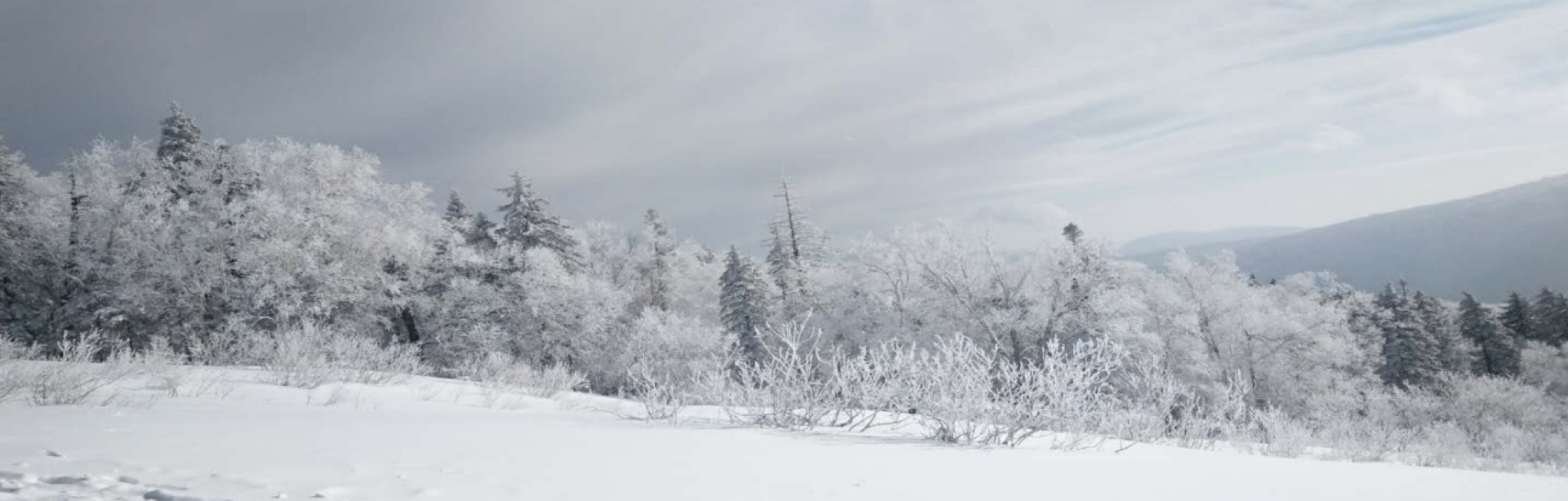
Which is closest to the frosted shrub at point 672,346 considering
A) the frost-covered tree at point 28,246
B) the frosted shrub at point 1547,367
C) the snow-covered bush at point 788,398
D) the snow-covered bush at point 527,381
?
the snow-covered bush at point 527,381

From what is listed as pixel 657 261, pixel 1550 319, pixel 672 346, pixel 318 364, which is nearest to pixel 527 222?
pixel 672 346

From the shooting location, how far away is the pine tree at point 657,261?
4497 centimetres

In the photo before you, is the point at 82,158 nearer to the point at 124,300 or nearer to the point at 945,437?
the point at 124,300

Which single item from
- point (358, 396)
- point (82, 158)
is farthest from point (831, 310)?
point (82, 158)

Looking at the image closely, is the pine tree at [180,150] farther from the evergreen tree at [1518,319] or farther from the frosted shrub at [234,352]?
the evergreen tree at [1518,319]

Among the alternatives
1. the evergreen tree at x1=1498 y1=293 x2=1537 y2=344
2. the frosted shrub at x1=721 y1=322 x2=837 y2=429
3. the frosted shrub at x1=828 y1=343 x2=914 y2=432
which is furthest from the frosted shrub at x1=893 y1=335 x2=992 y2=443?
the evergreen tree at x1=1498 y1=293 x2=1537 y2=344

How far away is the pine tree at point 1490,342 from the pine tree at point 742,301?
Answer: 58.6 metres

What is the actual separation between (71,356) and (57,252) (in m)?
25.0

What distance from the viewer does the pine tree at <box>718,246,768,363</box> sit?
32.7 metres

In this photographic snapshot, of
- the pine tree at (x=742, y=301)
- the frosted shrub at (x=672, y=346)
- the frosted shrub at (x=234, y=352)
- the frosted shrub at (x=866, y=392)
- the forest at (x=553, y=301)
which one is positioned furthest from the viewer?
the pine tree at (x=742, y=301)

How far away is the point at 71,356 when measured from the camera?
8.73 meters

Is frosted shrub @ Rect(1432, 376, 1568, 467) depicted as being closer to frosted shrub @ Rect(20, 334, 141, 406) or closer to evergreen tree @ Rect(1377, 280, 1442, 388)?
evergreen tree @ Rect(1377, 280, 1442, 388)

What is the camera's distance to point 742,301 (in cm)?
3319

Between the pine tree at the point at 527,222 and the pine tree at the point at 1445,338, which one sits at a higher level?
the pine tree at the point at 527,222
